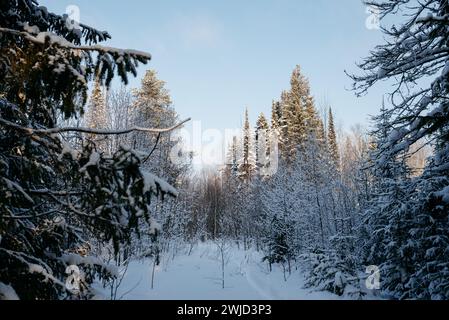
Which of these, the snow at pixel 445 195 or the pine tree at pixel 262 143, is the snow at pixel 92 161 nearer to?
the snow at pixel 445 195

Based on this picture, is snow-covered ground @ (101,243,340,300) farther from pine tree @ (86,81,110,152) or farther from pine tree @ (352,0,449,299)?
pine tree @ (86,81,110,152)

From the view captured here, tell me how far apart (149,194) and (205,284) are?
33.4ft

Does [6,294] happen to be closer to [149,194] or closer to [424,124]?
[149,194]

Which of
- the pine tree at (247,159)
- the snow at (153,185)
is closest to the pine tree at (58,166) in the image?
the snow at (153,185)

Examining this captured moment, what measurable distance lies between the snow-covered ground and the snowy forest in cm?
11

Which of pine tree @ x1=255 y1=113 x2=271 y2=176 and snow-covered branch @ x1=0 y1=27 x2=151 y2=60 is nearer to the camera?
snow-covered branch @ x1=0 y1=27 x2=151 y2=60

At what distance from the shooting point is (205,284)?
497 inches

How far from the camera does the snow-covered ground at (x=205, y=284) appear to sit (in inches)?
414

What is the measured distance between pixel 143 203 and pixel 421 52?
6.91 m

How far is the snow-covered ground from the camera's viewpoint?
10.5 m

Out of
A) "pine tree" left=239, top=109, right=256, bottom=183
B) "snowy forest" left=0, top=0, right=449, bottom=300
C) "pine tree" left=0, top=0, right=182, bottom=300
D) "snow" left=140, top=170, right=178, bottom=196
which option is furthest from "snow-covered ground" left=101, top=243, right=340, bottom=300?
"pine tree" left=239, top=109, right=256, bottom=183

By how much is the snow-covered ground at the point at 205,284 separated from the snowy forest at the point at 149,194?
0.11 metres

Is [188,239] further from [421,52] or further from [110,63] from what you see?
[110,63]
